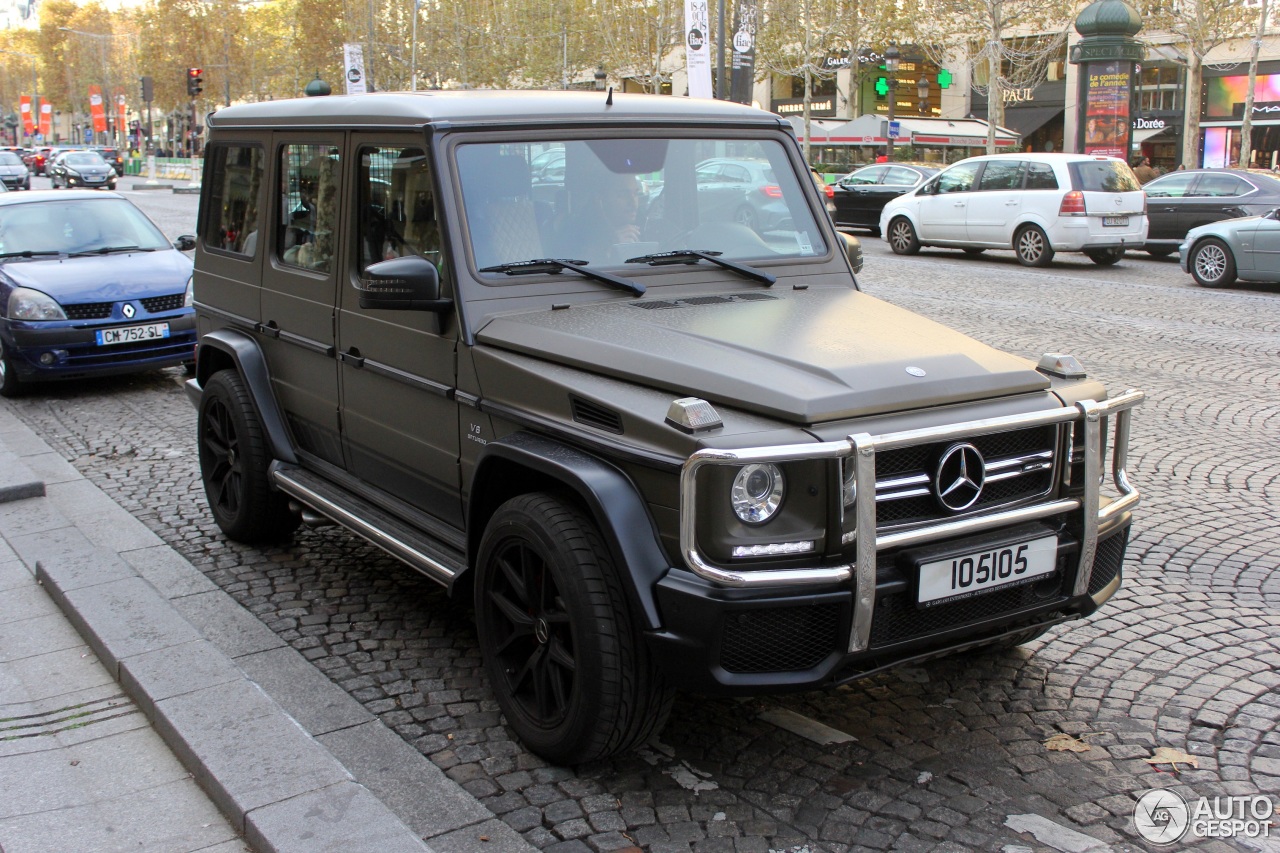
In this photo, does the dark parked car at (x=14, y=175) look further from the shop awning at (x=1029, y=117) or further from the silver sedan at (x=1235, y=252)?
the shop awning at (x=1029, y=117)

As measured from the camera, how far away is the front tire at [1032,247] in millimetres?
19078

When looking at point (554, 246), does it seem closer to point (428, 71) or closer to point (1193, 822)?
point (1193, 822)

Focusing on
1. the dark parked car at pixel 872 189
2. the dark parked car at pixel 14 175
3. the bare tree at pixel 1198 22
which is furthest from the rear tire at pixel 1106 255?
the dark parked car at pixel 14 175

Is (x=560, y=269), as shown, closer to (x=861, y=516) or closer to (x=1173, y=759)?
(x=861, y=516)

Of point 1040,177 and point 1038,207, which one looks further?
point 1040,177

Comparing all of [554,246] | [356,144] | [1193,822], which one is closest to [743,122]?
[554,246]

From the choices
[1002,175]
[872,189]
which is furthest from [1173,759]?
[872,189]

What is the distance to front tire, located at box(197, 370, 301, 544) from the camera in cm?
556

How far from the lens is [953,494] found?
3.42 meters

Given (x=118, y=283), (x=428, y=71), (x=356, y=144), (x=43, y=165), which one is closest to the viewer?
(x=356, y=144)

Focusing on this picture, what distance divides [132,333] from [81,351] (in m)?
0.40

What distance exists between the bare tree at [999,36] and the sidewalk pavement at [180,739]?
131ft

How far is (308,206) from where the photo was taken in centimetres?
520

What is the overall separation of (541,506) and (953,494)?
3.75 feet
